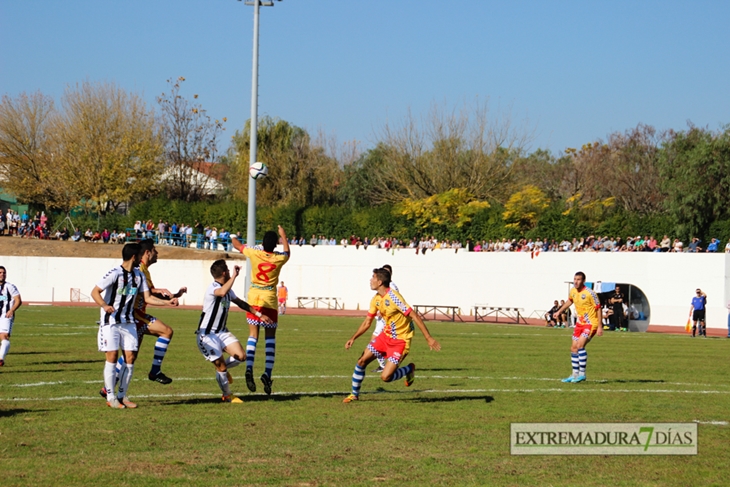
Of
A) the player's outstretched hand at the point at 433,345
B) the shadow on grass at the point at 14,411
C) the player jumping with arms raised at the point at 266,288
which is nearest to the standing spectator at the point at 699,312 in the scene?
the player's outstretched hand at the point at 433,345

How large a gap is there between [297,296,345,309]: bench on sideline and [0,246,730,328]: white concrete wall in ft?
1.18

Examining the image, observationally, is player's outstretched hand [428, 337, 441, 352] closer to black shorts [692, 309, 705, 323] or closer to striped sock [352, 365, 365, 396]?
striped sock [352, 365, 365, 396]

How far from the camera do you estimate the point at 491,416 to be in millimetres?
10859

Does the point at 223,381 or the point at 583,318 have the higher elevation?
the point at 583,318

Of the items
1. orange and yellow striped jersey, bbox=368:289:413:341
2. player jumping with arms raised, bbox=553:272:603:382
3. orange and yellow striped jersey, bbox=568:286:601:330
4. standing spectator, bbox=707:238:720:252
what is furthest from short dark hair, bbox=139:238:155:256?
standing spectator, bbox=707:238:720:252

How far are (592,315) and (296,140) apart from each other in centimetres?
5751

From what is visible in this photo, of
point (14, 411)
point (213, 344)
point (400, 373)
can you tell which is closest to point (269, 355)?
point (213, 344)

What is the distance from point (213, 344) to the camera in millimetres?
11289

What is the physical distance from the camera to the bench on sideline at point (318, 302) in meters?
52.8

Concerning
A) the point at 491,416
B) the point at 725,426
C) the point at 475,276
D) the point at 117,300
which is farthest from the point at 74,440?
the point at 475,276

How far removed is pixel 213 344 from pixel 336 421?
2.07 m

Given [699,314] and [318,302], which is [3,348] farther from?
[318,302]

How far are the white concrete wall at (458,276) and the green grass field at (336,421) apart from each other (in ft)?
77.4

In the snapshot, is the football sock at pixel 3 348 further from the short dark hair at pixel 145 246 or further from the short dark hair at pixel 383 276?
the short dark hair at pixel 383 276
